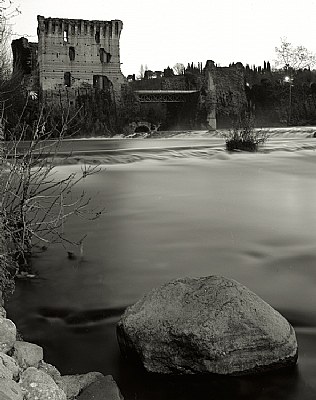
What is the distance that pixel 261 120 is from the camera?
143 ft

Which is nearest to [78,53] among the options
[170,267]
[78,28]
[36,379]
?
[78,28]

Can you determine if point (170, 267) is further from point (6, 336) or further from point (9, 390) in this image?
point (9, 390)

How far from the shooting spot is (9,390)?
1.99 m

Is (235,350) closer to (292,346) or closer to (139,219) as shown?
(292,346)

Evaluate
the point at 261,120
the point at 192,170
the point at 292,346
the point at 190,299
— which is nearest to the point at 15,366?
the point at 190,299

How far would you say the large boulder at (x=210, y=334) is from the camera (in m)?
2.96

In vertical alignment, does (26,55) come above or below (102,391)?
above

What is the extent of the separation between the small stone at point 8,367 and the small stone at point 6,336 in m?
0.17

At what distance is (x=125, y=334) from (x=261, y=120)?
4215cm

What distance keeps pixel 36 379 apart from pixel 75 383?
47 cm

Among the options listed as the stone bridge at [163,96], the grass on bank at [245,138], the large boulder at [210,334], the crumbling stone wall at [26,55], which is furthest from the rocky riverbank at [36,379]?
the crumbling stone wall at [26,55]

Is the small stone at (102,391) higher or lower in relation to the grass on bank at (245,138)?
lower

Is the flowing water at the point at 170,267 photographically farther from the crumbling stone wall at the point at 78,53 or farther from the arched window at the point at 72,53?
the arched window at the point at 72,53

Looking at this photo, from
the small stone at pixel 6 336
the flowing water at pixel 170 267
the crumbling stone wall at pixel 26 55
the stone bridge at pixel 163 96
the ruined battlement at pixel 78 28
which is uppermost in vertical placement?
the ruined battlement at pixel 78 28
